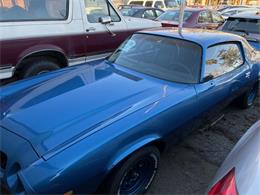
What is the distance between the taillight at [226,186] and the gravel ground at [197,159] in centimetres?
124

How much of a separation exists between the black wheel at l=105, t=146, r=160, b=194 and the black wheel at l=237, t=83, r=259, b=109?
2.72 m

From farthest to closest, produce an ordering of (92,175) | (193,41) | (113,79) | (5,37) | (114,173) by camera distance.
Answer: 1. (5,37)
2. (193,41)
3. (113,79)
4. (114,173)
5. (92,175)

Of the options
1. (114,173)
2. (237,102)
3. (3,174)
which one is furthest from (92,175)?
(237,102)

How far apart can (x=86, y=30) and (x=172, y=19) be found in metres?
5.18

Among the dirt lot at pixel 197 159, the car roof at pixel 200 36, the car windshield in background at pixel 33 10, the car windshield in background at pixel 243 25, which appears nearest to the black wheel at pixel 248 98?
the dirt lot at pixel 197 159

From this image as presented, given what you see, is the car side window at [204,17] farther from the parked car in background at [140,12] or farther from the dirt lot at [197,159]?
the dirt lot at [197,159]

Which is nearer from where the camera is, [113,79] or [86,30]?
[113,79]

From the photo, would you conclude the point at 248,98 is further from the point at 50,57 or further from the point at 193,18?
the point at 193,18

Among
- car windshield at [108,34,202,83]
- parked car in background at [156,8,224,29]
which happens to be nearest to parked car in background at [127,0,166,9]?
parked car in background at [156,8,224,29]

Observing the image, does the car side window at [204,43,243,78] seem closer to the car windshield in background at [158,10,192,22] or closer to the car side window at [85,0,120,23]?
the car side window at [85,0,120,23]

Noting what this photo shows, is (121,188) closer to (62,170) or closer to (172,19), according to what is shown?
(62,170)

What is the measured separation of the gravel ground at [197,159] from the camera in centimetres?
294

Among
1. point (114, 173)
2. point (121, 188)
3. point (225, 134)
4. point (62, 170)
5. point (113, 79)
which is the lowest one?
point (225, 134)

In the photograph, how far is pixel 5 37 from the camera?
4.03 metres
